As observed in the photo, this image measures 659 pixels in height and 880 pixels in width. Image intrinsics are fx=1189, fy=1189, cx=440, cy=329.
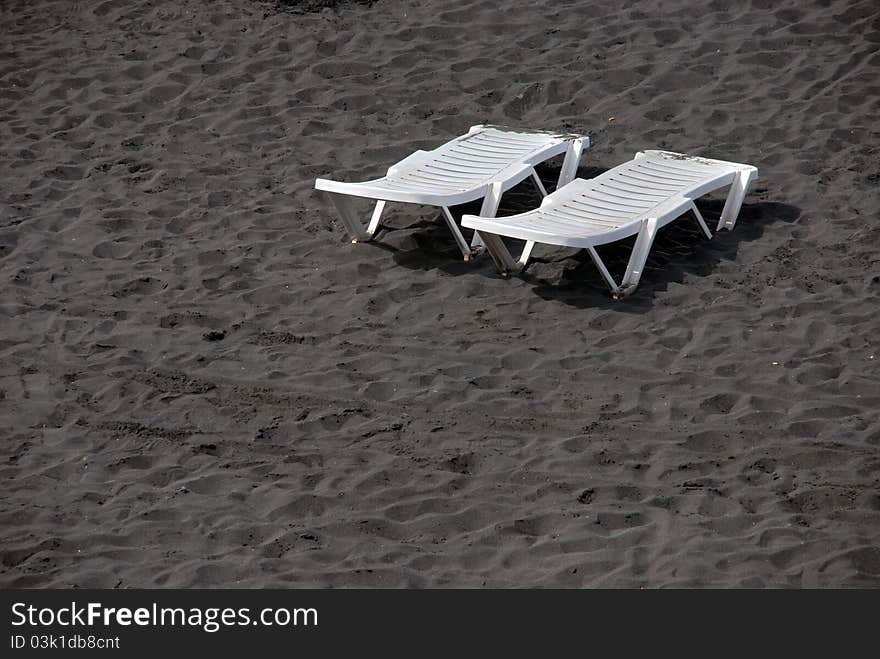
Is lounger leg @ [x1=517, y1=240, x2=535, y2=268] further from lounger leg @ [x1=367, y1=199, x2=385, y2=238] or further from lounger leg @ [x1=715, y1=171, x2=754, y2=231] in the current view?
lounger leg @ [x1=715, y1=171, x2=754, y2=231]

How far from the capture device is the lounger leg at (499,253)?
265 inches

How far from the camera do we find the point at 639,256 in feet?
21.7

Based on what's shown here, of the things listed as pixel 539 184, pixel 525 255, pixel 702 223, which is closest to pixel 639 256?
pixel 525 255

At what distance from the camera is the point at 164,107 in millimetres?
9094

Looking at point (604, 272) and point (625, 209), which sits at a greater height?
point (625, 209)

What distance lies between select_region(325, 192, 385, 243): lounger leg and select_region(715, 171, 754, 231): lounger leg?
82.9 inches

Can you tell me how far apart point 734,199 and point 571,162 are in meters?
1.09

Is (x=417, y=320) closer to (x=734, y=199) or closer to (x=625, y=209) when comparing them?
(x=625, y=209)

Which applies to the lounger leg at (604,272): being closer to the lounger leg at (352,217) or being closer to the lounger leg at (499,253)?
the lounger leg at (499,253)

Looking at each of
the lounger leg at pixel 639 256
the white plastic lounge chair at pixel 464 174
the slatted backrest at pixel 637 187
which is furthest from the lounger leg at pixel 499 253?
the lounger leg at pixel 639 256

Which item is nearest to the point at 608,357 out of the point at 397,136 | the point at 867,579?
the point at 867,579

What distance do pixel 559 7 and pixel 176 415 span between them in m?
5.93

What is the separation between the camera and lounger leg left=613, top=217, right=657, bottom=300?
6.60m

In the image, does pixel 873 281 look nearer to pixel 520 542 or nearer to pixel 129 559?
pixel 520 542
